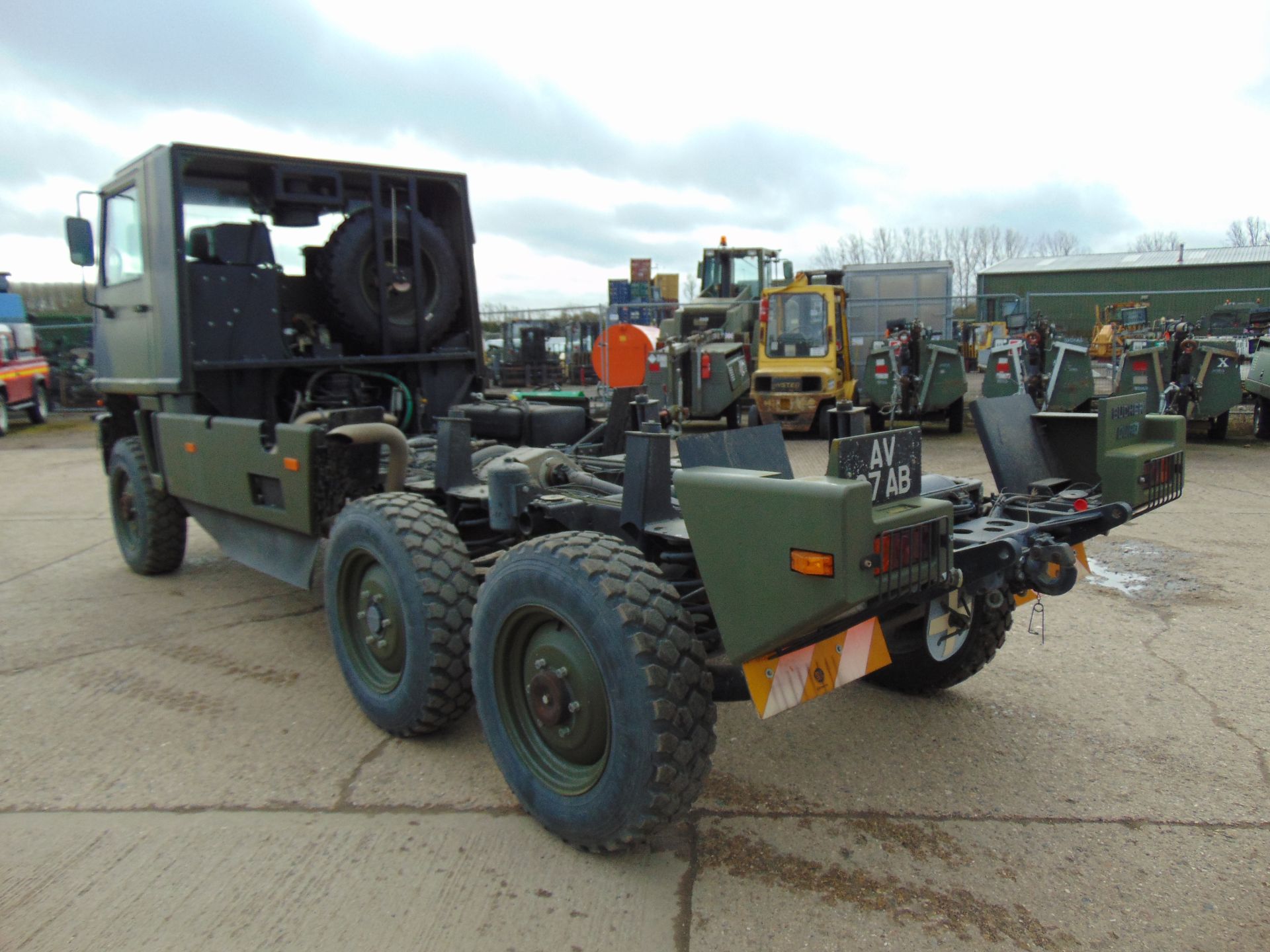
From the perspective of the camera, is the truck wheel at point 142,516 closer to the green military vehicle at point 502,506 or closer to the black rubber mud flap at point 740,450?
the green military vehicle at point 502,506

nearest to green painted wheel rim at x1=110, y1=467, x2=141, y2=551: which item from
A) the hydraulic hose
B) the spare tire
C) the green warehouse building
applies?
the spare tire

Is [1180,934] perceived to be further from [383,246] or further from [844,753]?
[383,246]

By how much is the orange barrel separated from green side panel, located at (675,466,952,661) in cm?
401

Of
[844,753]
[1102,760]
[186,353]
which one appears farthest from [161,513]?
[1102,760]

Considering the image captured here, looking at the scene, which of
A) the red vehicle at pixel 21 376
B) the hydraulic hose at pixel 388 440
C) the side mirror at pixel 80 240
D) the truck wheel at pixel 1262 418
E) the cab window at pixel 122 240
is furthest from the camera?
the red vehicle at pixel 21 376

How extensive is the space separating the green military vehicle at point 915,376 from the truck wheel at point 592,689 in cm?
1118

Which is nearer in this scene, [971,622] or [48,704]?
[971,622]

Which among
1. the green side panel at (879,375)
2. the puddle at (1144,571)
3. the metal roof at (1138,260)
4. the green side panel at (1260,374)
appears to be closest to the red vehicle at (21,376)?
the green side panel at (879,375)

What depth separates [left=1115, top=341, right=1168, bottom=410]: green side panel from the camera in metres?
11.9

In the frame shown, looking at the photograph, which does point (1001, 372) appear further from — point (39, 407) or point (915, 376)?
point (39, 407)

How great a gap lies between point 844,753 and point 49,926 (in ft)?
8.88

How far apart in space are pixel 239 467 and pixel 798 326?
11199 mm

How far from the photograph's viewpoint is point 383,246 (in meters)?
5.79

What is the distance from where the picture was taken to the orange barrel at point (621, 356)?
7.35 m
